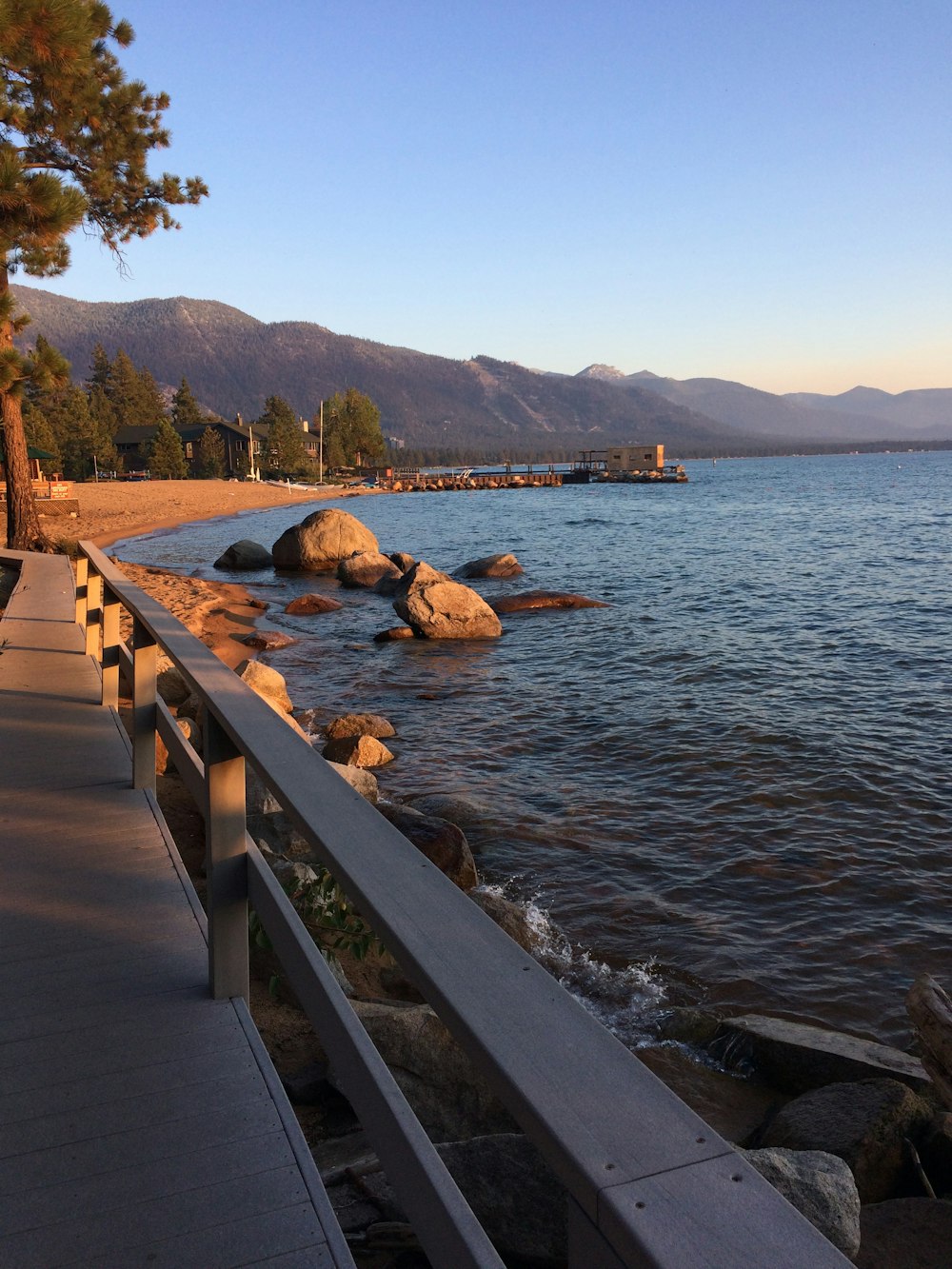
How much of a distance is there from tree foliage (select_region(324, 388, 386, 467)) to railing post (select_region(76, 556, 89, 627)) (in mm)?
98144

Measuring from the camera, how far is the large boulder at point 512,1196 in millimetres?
2795

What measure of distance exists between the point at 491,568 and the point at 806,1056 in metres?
22.8

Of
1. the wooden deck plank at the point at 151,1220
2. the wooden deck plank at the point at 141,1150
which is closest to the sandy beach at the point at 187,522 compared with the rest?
the wooden deck plank at the point at 141,1150

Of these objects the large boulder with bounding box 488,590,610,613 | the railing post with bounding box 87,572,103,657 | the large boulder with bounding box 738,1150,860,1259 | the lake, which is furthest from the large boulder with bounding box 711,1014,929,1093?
the large boulder with bounding box 488,590,610,613

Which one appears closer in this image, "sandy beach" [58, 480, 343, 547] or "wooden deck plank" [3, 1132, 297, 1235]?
"wooden deck plank" [3, 1132, 297, 1235]

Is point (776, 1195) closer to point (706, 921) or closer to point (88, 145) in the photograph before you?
point (706, 921)

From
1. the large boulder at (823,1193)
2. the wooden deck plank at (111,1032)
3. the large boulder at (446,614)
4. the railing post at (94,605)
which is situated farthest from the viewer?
the large boulder at (446,614)

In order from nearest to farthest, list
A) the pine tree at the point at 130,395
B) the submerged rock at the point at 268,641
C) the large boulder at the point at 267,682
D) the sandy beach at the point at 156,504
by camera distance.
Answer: the large boulder at the point at 267,682 < the submerged rock at the point at 268,641 < the sandy beach at the point at 156,504 < the pine tree at the point at 130,395

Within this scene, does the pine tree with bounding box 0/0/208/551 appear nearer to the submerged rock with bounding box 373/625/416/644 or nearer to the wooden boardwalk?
the submerged rock with bounding box 373/625/416/644

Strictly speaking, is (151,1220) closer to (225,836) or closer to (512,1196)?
(225,836)

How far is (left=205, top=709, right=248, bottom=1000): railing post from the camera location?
2.82 metres

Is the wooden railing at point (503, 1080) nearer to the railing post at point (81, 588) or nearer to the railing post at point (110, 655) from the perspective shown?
the railing post at point (110, 655)

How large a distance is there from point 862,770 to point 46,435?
68.2m

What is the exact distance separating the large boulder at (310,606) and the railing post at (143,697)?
15950 millimetres
